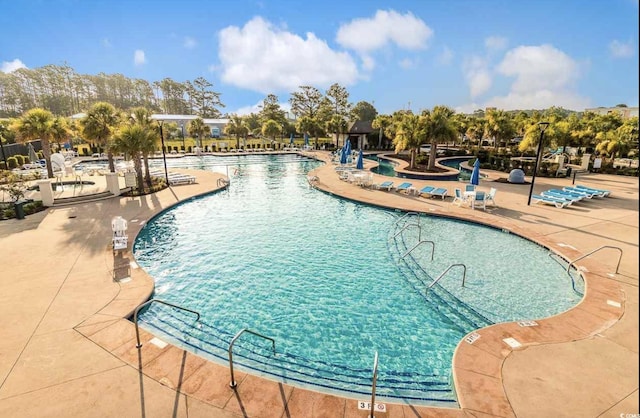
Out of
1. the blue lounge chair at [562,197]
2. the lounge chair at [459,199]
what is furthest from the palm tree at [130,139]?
the blue lounge chair at [562,197]

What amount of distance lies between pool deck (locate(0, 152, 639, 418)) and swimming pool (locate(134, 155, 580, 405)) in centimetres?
64

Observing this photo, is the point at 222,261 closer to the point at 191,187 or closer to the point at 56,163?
the point at 191,187

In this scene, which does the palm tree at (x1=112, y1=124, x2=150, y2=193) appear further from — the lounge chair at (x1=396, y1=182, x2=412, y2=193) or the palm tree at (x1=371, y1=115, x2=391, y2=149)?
the palm tree at (x1=371, y1=115, x2=391, y2=149)

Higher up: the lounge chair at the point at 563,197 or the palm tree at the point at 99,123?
the palm tree at the point at 99,123

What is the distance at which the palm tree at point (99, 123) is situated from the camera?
2308 centimetres

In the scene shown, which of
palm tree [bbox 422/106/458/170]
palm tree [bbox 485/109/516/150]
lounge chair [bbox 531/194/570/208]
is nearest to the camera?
lounge chair [bbox 531/194/570/208]

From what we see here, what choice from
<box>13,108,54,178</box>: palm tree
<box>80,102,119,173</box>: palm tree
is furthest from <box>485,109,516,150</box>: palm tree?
<box>13,108,54,178</box>: palm tree

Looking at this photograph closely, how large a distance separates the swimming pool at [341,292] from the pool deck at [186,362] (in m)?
0.64

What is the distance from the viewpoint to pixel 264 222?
15.1 m

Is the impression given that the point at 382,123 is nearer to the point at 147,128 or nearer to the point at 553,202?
the point at 553,202

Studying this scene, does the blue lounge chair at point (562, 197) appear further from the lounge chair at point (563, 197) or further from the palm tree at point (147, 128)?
the palm tree at point (147, 128)

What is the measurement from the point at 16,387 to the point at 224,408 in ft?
11.8

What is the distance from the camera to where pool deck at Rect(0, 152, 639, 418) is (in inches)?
202

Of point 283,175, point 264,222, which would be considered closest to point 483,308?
point 264,222
